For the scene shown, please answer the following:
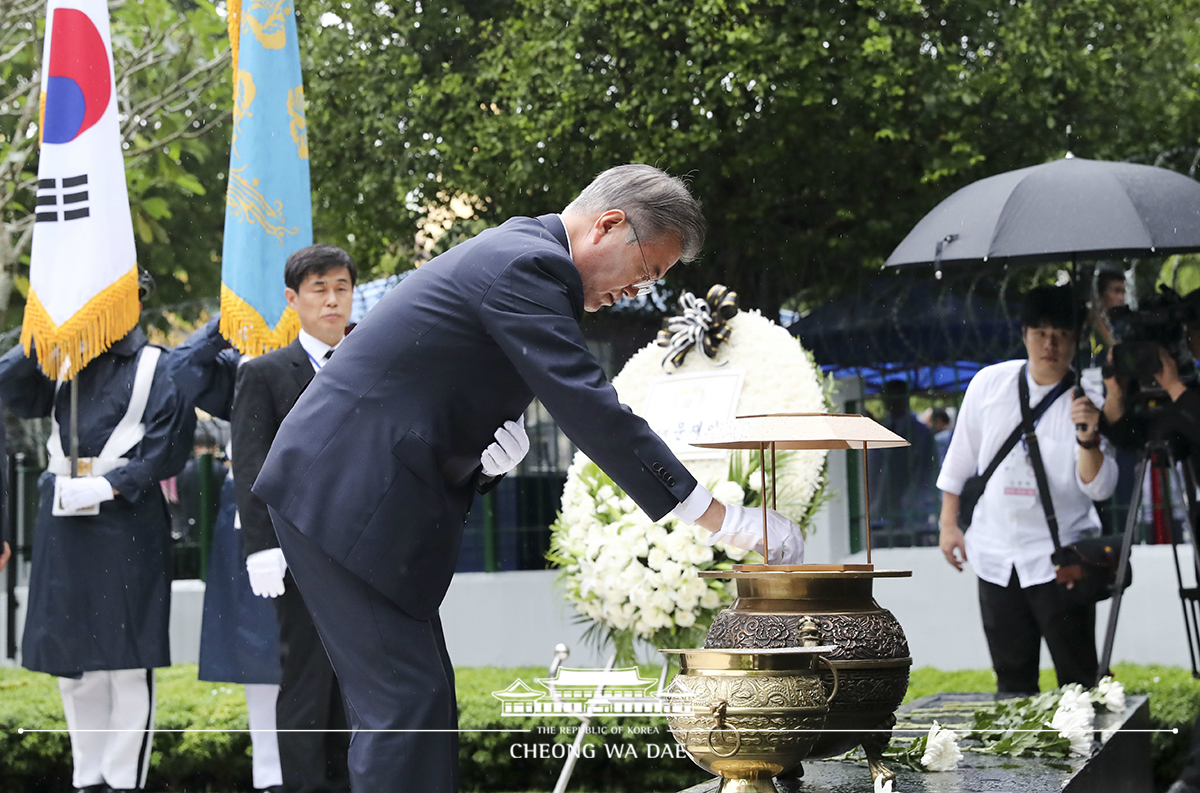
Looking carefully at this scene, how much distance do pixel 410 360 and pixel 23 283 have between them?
392 centimetres

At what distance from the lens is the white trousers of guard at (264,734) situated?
4348mm

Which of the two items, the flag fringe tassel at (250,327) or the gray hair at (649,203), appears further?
the flag fringe tassel at (250,327)

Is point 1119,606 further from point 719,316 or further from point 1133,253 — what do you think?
point 719,316

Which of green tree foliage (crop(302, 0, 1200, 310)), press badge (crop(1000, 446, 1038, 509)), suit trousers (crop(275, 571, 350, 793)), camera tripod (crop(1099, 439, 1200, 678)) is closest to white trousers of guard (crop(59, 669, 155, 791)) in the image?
suit trousers (crop(275, 571, 350, 793))

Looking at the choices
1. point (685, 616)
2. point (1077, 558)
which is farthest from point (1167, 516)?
point (685, 616)

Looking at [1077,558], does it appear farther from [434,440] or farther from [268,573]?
[434,440]

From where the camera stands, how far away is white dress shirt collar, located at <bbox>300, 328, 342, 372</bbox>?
382 centimetres

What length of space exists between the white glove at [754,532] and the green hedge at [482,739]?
216 centimetres

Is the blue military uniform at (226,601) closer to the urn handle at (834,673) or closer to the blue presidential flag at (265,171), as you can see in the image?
the blue presidential flag at (265,171)

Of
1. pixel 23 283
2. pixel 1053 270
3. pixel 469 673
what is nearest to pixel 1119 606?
pixel 1053 270

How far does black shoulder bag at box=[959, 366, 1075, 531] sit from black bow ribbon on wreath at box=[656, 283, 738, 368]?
41.5 inches

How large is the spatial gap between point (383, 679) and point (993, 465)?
9.61ft

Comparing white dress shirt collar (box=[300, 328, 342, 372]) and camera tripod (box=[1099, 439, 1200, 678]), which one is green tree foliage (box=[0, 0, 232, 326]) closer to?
white dress shirt collar (box=[300, 328, 342, 372])

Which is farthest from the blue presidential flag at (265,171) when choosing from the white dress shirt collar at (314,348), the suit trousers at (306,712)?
the suit trousers at (306,712)
